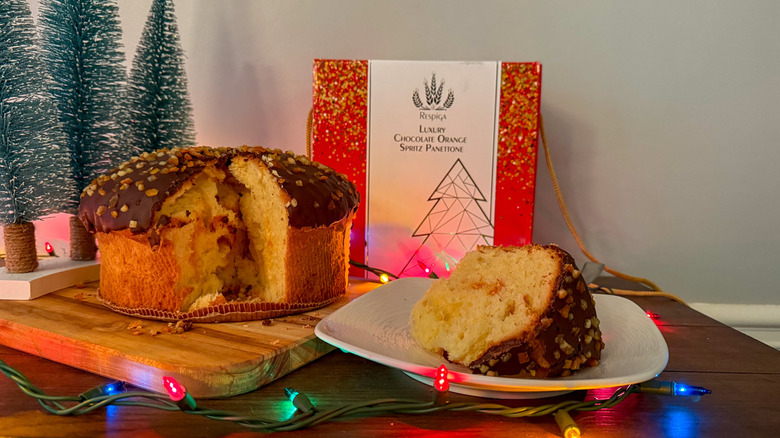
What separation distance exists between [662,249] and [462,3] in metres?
1.04

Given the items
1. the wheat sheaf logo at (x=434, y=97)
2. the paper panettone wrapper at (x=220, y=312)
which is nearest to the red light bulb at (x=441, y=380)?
the paper panettone wrapper at (x=220, y=312)

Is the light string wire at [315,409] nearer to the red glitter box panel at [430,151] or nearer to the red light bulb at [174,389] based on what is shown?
the red light bulb at [174,389]

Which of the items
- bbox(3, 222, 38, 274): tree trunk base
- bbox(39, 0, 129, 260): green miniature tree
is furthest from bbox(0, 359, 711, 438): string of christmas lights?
bbox(39, 0, 129, 260): green miniature tree

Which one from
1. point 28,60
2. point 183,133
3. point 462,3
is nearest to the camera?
point 28,60

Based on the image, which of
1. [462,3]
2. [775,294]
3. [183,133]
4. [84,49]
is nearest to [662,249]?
[775,294]

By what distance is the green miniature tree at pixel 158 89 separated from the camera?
1.35 m

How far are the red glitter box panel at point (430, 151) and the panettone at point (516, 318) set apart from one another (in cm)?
46

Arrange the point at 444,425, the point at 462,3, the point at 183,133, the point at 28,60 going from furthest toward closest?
the point at 462,3 → the point at 183,133 → the point at 28,60 → the point at 444,425

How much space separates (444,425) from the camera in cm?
72

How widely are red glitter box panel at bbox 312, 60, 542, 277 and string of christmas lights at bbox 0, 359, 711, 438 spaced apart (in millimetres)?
682

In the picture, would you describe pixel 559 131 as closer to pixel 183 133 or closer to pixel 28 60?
pixel 183 133

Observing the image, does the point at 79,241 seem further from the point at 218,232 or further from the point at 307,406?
the point at 307,406

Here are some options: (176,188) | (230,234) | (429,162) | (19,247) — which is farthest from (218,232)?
(429,162)

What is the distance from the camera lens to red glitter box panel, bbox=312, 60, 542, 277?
4.48 feet
